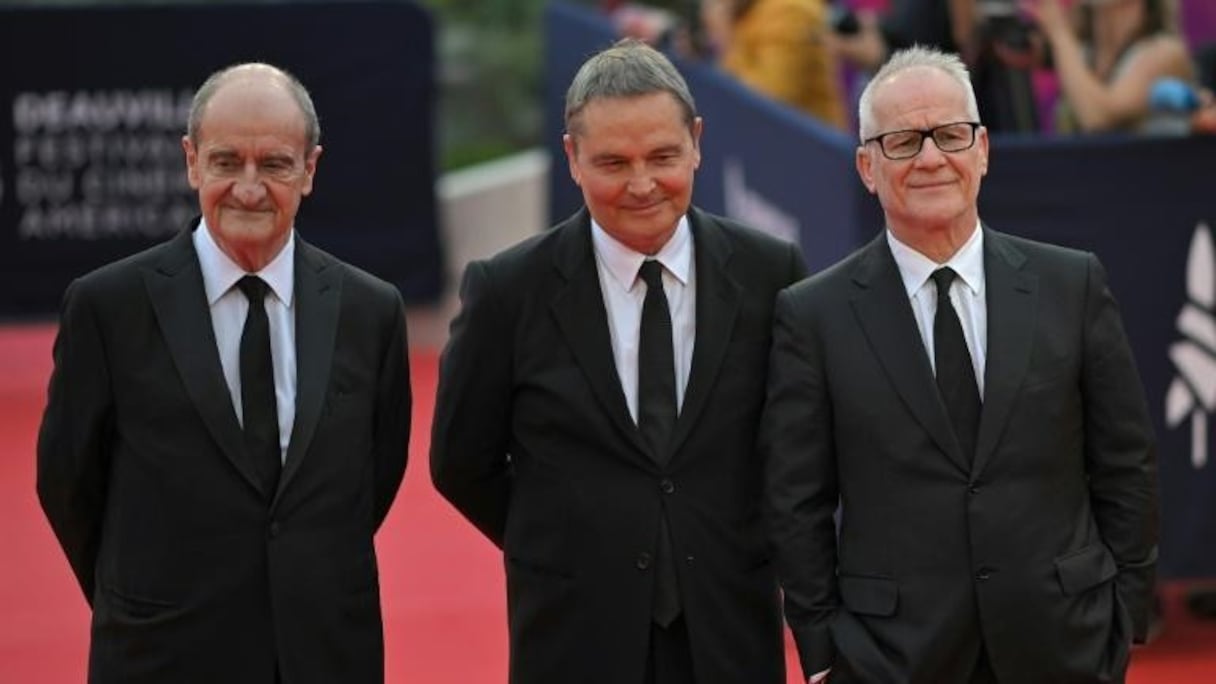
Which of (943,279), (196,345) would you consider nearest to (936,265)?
(943,279)

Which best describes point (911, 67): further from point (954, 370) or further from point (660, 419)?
point (660, 419)

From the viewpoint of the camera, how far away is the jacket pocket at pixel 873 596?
4.29 metres

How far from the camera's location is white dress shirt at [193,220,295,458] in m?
4.39

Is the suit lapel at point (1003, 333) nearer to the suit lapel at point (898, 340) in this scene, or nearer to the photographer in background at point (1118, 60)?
the suit lapel at point (898, 340)

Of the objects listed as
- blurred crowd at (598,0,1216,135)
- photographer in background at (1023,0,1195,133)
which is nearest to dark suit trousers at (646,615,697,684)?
blurred crowd at (598,0,1216,135)

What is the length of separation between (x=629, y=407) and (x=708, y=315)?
241 mm

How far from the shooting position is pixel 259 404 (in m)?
4.36

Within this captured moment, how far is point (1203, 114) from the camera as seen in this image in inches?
277

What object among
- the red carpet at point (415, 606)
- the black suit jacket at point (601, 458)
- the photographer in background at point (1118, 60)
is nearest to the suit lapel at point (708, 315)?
the black suit jacket at point (601, 458)

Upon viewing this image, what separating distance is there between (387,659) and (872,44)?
3.48 metres

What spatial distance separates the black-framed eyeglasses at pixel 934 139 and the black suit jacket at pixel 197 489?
44.2 inches

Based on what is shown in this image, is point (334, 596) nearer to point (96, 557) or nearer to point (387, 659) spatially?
point (96, 557)

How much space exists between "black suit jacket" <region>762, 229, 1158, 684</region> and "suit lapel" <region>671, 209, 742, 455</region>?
0.51ft

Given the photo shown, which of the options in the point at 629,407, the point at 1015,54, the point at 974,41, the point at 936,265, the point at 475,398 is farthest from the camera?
the point at 974,41
